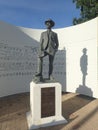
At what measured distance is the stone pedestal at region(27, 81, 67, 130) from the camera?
10.7ft

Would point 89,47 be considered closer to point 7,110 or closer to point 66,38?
point 66,38

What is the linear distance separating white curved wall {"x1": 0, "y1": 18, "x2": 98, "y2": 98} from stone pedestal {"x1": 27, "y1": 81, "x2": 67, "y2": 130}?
2.42 meters

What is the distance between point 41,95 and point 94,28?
Answer: 11.3 ft

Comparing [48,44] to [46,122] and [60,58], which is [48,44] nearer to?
[46,122]

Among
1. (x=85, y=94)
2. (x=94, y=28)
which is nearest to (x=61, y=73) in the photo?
(x=85, y=94)

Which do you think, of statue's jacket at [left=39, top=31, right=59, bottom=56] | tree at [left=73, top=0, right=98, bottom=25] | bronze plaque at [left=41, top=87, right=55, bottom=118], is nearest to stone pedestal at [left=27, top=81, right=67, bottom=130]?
bronze plaque at [left=41, top=87, right=55, bottom=118]

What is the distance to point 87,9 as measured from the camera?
10.1 meters

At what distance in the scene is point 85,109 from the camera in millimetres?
4234

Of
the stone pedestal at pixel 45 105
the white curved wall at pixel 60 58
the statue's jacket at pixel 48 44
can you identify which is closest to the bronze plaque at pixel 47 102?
the stone pedestal at pixel 45 105

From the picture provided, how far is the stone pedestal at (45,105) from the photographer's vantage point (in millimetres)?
3270

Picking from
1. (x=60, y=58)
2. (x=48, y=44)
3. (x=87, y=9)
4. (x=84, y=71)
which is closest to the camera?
(x=48, y=44)

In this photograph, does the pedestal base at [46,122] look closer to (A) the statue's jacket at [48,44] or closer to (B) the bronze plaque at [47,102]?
(B) the bronze plaque at [47,102]

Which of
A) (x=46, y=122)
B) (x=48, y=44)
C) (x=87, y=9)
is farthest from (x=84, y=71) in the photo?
(x=87, y=9)

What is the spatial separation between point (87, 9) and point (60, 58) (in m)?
5.35
